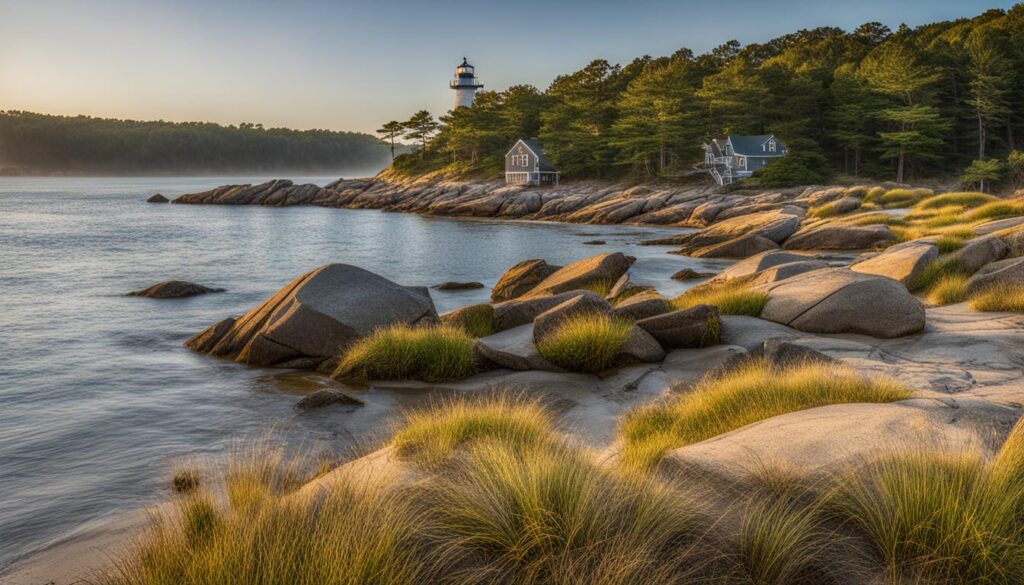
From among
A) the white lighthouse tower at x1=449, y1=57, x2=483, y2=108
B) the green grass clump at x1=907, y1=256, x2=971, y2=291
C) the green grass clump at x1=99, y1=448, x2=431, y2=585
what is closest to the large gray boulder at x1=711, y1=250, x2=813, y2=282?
the green grass clump at x1=907, y1=256, x2=971, y2=291

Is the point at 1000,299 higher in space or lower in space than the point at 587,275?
higher

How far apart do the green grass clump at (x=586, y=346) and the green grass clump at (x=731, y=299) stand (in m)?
2.77

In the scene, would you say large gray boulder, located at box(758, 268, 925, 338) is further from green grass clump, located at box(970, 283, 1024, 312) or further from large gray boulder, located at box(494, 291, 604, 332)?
large gray boulder, located at box(494, 291, 604, 332)

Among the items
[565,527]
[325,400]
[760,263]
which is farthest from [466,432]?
[760,263]

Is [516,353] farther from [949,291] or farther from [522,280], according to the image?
[949,291]

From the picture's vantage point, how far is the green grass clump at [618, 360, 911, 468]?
603cm

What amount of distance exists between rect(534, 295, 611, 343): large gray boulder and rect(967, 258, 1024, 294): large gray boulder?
7060mm

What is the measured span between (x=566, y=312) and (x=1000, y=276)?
26.1 ft

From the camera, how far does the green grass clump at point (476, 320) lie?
12.8 m

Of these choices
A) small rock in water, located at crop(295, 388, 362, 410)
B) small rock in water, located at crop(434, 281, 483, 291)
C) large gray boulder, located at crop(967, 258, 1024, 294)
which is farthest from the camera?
small rock in water, located at crop(434, 281, 483, 291)

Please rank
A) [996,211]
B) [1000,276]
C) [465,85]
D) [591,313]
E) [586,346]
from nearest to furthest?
[586,346]
[591,313]
[1000,276]
[996,211]
[465,85]

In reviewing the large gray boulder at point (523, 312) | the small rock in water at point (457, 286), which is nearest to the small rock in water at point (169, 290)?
the small rock in water at point (457, 286)

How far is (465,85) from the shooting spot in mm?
109938

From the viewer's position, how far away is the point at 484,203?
63250 mm
